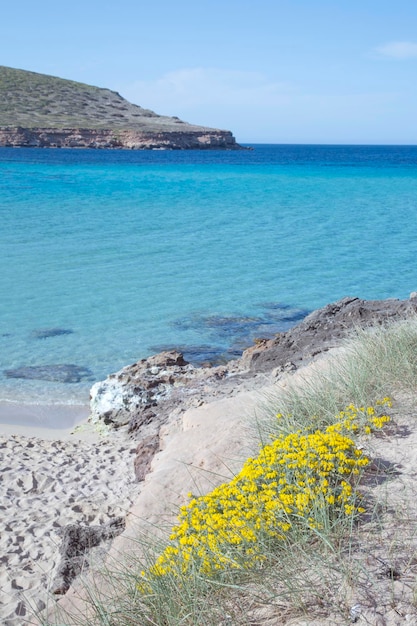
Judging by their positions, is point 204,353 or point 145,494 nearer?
point 145,494

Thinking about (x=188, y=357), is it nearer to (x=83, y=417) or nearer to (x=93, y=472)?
(x=83, y=417)

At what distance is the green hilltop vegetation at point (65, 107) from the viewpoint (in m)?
Answer: 89.9

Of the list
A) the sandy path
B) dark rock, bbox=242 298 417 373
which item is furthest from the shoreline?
dark rock, bbox=242 298 417 373

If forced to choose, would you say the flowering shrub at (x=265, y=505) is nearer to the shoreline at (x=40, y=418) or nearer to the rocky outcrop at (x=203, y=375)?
the rocky outcrop at (x=203, y=375)

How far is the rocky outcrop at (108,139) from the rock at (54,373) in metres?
71.2

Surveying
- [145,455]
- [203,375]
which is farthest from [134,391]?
[145,455]

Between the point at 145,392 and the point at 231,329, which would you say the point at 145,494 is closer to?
the point at 145,392

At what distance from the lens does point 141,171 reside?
5206cm

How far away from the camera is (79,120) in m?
95.2

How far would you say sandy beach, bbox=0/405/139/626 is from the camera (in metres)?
5.09

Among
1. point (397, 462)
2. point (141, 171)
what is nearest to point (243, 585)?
point (397, 462)

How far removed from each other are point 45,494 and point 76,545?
152 centimetres

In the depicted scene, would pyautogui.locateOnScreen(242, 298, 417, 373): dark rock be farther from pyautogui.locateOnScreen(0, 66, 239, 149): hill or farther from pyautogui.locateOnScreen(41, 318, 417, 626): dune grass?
pyautogui.locateOnScreen(0, 66, 239, 149): hill

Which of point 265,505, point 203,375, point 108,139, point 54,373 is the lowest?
point 54,373
